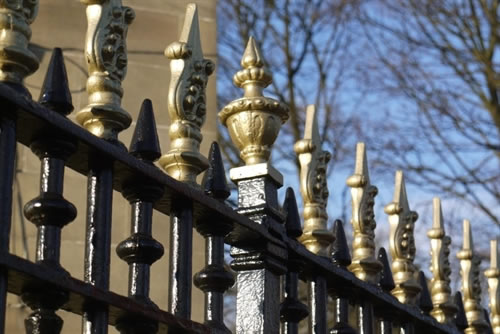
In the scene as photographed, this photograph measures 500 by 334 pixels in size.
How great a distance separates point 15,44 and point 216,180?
0.64m

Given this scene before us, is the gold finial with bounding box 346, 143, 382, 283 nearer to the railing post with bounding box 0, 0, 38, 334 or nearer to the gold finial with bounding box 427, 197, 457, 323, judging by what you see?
the gold finial with bounding box 427, 197, 457, 323

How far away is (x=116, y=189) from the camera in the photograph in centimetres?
223

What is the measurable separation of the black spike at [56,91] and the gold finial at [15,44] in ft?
0.15

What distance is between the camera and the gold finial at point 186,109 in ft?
7.87

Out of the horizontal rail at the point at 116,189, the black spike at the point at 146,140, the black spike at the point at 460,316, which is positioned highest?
the black spike at the point at 460,316

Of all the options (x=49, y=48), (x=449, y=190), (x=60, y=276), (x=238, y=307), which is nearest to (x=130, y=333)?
(x=60, y=276)

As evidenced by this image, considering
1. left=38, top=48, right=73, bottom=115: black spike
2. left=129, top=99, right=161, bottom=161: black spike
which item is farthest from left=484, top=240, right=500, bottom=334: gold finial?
left=38, top=48, right=73, bottom=115: black spike

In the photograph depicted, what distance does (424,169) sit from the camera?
10305 millimetres

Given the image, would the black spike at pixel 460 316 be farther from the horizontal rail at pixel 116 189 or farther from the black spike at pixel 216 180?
the black spike at pixel 216 180

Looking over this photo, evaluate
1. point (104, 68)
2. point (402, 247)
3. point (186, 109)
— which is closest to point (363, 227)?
point (402, 247)

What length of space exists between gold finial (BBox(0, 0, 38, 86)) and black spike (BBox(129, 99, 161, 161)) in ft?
1.00

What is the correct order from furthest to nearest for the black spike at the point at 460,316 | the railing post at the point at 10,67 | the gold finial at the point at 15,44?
the black spike at the point at 460,316
the gold finial at the point at 15,44
the railing post at the point at 10,67

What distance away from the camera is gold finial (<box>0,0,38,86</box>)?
1976 mm

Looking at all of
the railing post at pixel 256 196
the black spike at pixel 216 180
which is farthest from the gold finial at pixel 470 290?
the black spike at pixel 216 180
